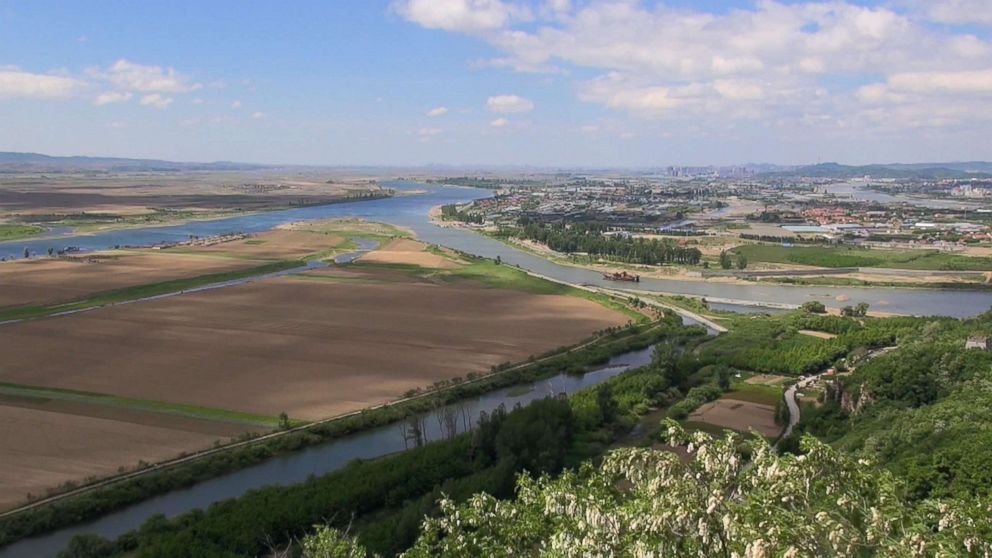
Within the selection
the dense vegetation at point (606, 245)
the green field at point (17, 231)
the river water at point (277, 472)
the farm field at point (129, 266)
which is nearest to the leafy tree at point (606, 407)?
the river water at point (277, 472)

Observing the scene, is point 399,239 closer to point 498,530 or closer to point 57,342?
point 57,342

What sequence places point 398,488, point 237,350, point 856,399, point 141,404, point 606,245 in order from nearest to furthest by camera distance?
point 398,488
point 856,399
point 141,404
point 237,350
point 606,245

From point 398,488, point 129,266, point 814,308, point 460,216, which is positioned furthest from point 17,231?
point 814,308

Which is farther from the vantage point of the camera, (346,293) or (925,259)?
(925,259)

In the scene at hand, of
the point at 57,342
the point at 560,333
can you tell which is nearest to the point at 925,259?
the point at 560,333

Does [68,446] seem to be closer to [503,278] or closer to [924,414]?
[924,414]

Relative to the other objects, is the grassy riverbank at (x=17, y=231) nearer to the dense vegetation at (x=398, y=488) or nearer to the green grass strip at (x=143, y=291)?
the green grass strip at (x=143, y=291)

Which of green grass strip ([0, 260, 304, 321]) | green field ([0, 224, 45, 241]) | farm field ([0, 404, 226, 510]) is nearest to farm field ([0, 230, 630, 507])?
farm field ([0, 404, 226, 510])
